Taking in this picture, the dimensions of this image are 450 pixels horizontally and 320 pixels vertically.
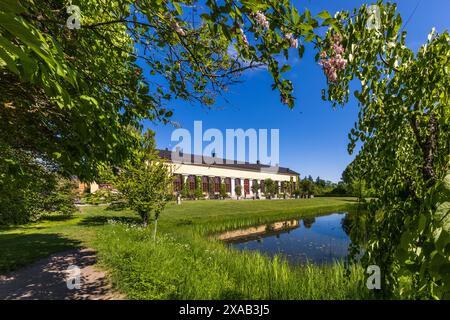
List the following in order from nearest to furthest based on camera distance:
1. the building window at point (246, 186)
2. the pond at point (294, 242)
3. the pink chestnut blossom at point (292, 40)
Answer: the pink chestnut blossom at point (292, 40) < the pond at point (294, 242) < the building window at point (246, 186)

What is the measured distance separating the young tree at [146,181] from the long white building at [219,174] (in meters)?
35.0

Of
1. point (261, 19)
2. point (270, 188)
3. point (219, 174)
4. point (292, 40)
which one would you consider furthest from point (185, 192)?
point (261, 19)

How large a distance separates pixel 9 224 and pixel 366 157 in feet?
68.2

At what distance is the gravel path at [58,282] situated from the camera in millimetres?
5426

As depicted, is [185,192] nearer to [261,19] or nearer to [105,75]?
[105,75]

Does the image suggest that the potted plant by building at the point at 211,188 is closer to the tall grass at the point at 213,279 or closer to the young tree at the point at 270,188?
the young tree at the point at 270,188

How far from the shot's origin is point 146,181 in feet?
43.0

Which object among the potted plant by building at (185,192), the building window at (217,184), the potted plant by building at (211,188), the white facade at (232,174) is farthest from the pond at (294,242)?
the building window at (217,184)

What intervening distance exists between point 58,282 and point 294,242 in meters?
12.2

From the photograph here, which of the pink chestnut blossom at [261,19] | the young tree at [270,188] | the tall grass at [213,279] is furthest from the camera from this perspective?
the young tree at [270,188]

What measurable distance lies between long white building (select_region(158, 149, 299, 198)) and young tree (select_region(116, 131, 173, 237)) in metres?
35.0

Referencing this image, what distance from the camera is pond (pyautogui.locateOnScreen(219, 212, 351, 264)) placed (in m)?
12.0
